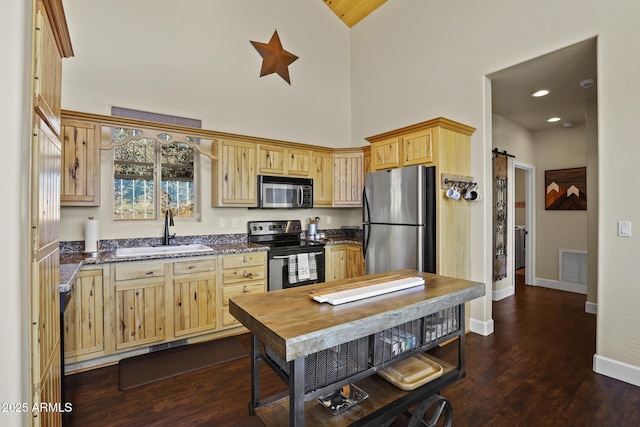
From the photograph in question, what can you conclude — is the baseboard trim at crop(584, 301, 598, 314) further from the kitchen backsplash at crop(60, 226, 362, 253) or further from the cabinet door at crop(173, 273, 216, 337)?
the cabinet door at crop(173, 273, 216, 337)

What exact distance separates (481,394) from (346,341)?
163 cm

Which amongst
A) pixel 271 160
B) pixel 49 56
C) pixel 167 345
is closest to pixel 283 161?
pixel 271 160

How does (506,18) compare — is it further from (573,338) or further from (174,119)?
(174,119)

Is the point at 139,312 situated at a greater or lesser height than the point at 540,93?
lesser

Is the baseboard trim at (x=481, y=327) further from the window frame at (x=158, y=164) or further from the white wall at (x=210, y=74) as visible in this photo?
the window frame at (x=158, y=164)

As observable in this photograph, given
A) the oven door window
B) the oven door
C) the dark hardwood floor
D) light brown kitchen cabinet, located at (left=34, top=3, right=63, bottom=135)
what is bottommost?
the dark hardwood floor

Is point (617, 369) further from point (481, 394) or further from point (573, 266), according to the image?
point (573, 266)

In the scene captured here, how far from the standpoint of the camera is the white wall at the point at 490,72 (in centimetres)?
240

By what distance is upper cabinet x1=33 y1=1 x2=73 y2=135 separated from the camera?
112cm

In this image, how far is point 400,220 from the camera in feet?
10.9

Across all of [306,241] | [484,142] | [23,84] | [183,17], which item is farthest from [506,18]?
[23,84]

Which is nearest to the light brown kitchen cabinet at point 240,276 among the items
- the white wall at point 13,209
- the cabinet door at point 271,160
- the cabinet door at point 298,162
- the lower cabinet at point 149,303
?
the lower cabinet at point 149,303

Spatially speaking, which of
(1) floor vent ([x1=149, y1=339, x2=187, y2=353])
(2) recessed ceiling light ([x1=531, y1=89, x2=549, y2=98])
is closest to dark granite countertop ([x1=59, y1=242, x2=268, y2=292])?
(1) floor vent ([x1=149, y1=339, x2=187, y2=353])

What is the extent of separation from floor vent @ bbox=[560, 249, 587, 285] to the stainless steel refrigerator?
3.39m
